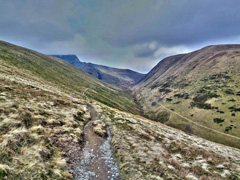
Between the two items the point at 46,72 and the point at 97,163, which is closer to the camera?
the point at 97,163

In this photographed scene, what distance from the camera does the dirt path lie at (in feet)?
37.9

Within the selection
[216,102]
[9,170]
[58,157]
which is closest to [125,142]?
[58,157]

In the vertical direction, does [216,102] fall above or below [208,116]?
above

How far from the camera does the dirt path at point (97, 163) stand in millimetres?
11555

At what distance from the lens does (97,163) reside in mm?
13578

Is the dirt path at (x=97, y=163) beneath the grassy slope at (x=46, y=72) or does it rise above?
beneath

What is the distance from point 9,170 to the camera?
8.24 m

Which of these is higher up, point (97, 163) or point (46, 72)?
point (46, 72)

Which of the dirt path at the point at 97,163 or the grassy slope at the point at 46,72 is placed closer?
the dirt path at the point at 97,163

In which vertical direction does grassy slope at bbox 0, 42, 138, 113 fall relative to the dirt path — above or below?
above

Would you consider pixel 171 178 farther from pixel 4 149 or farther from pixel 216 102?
pixel 216 102

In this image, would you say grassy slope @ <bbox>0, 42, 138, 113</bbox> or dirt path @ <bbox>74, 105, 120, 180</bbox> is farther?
grassy slope @ <bbox>0, 42, 138, 113</bbox>

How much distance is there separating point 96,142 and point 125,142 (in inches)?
216

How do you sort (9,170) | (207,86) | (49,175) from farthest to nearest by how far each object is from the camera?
(207,86) → (49,175) → (9,170)
